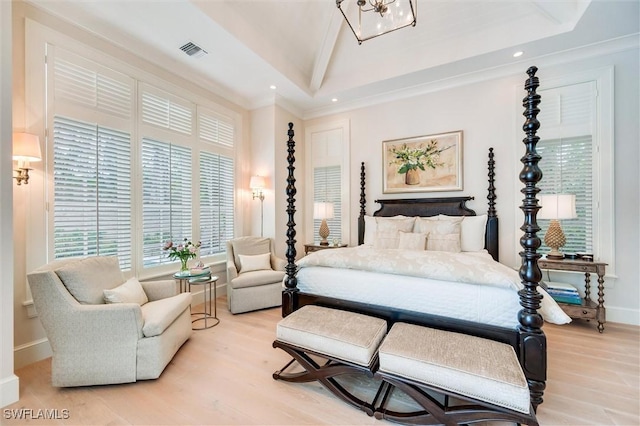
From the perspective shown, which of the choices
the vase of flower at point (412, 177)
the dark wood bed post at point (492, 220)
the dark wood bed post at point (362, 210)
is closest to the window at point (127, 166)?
the dark wood bed post at point (362, 210)

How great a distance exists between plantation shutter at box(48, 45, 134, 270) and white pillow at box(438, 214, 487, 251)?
13.8ft

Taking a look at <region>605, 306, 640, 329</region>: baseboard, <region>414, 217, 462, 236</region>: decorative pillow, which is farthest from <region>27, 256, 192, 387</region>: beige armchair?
<region>605, 306, 640, 329</region>: baseboard

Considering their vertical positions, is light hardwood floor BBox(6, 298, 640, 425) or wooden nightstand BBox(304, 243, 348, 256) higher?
wooden nightstand BBox(304, 243, 348, 256)

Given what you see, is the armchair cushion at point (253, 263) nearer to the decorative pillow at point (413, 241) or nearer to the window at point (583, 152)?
the decorative pillow at point (413, 241)

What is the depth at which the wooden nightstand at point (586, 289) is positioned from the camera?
2764mm

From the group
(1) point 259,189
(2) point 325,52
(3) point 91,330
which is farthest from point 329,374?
(2) point 325,52

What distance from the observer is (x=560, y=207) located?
A: 2906mm

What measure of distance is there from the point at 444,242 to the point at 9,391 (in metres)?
4.17

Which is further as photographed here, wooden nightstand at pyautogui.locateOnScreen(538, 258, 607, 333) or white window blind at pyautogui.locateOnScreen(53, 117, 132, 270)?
wooden nightstand at pyautogui.locateOnScreen(538, 258, 607, 333)

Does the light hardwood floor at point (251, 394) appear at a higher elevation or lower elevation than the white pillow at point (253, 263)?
lower

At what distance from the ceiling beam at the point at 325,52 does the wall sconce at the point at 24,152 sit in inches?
137

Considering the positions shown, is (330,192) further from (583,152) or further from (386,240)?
(583,152)

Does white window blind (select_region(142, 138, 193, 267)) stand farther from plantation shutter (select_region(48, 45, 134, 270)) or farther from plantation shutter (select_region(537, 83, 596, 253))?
plantation shutter (select_region(537, 83, 596, 253))

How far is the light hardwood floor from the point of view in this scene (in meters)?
1.67
